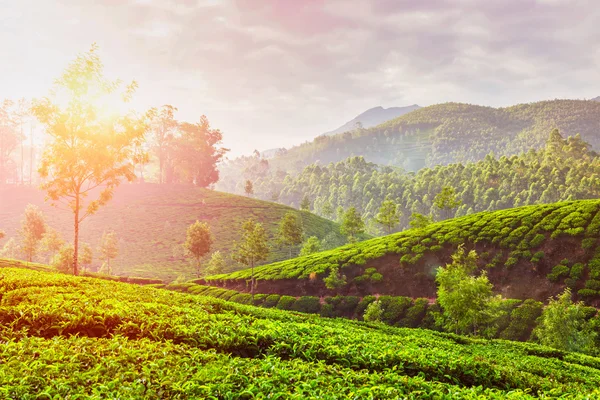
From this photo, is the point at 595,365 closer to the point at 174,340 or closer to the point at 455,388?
the point at 455,388

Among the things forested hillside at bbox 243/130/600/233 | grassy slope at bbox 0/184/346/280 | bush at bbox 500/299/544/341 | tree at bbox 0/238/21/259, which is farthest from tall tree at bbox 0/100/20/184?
bush at bbox 500/299/544/341

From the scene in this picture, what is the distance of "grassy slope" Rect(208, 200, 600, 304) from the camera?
30875 millimetres

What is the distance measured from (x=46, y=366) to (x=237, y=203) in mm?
97860

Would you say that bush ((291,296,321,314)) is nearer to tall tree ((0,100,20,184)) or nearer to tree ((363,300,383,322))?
tree ((363,300,383,322))

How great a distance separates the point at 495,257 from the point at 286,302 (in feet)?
68.5

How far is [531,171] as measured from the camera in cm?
11506

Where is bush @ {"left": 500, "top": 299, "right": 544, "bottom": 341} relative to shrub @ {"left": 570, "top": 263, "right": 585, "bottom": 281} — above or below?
below

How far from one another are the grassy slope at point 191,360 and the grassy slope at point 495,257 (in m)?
24.2

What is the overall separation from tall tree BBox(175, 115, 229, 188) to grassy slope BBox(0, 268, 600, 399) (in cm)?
11360

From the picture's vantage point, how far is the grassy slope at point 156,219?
69.8 metres

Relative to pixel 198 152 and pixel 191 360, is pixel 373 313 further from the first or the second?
pixel 198 152

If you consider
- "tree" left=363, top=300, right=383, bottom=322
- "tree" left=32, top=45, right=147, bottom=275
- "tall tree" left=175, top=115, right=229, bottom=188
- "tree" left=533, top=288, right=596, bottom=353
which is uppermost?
"tall tree" left=175, top=115, right=229, bottom=188

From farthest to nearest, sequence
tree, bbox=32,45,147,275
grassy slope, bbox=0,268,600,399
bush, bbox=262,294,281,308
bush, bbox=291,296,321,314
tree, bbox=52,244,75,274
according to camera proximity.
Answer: tree, bbox=52,244,75,274 < bush, bbox=262,294,281,308 < bush, bbox=291,296,321,314 < tree, bbox=32,45,147,275 < grassy slope, bbox=0,268,600,399

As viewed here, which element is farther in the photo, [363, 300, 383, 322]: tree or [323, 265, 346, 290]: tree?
[323, 265, 346, 290]: tree
